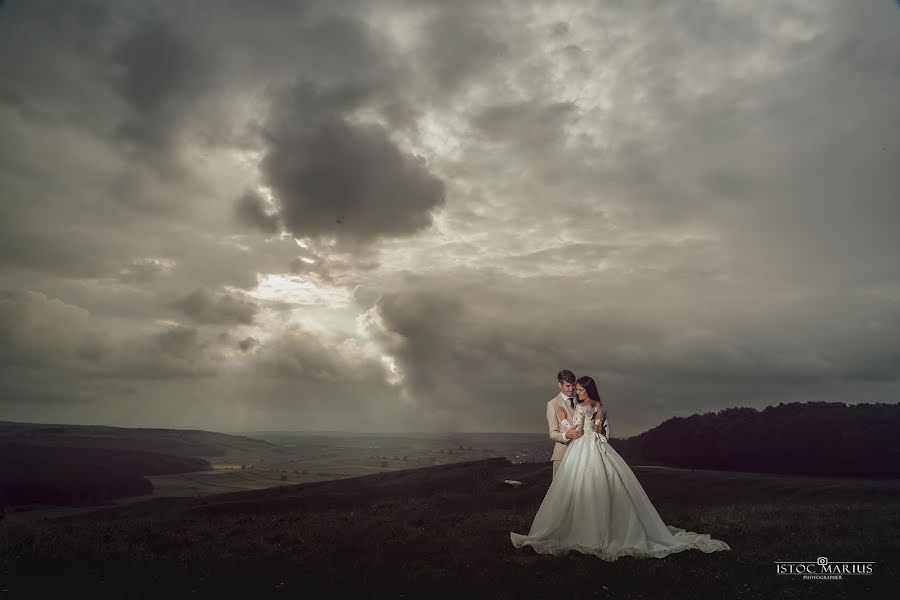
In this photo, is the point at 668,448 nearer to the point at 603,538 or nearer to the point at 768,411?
the point at 768,411

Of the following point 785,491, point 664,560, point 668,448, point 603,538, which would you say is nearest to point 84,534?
point 603,538

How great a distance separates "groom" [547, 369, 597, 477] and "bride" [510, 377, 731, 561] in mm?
193

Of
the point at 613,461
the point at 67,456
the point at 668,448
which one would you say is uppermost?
the point at 613,461

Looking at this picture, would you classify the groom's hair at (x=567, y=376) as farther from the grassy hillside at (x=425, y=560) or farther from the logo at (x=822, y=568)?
the logo at (x=822, y=568)

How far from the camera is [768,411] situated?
198 ft

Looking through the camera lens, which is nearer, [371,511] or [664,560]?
[664,560]

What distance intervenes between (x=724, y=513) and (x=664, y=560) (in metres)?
7.11

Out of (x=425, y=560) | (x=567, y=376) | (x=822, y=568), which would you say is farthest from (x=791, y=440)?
(x=425, y=560)

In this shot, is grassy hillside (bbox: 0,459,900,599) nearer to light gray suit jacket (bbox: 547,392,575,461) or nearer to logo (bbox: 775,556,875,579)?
logo (bbox: 775,556,875,579)

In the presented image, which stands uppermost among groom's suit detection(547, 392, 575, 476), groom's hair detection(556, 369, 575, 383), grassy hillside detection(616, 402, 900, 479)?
groom's hair detection(556, 369, 575, 383)

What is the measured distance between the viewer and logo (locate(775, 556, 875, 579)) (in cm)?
1087

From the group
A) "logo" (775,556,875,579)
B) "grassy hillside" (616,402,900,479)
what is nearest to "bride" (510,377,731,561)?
"logo" (775,556,875,579)

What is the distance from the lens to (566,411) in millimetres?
14562

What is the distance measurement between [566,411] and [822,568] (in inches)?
249
